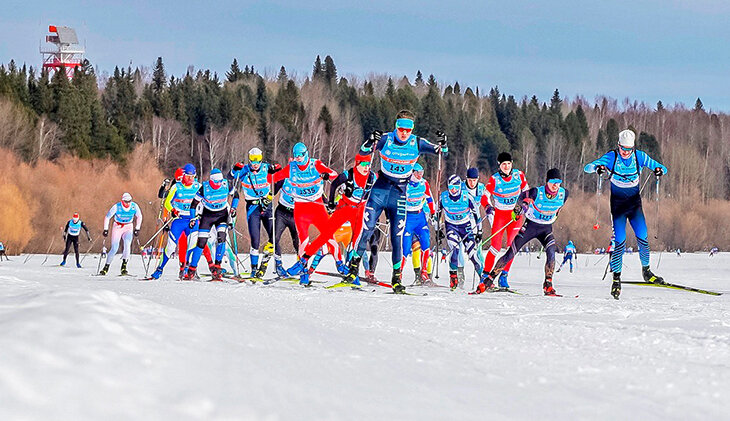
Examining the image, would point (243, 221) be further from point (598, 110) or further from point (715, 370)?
point (598, 110)

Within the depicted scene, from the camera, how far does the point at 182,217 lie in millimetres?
14336

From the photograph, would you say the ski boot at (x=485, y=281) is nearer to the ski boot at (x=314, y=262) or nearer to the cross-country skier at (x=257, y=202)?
the ski boot at (x=314, y=262)

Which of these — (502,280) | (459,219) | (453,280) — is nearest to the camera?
(502,280)

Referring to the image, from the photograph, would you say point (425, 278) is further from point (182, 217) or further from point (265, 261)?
point (182, 217)


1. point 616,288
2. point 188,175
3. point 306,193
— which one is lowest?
point 616,288

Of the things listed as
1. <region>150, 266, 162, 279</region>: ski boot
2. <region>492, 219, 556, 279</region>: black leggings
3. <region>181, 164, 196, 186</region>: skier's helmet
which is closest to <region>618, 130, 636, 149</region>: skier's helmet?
<region>492, 219, 556, 279</region>: black leggings

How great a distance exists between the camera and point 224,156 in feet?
252

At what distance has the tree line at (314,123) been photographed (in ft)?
211

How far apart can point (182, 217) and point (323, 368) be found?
1099cm

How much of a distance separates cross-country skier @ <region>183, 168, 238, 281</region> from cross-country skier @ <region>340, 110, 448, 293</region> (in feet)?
11.9

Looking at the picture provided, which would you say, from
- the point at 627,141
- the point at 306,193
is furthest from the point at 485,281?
the point at 306,193

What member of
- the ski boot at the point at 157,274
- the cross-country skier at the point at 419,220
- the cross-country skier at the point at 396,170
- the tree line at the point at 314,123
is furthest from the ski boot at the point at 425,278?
the tree line at the point at 314,123

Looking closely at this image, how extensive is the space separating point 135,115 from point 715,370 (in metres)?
75.2

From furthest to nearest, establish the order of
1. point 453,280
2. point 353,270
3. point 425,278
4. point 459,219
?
point 425,278 → point 459,219 → point 453,280 → point 353,270
